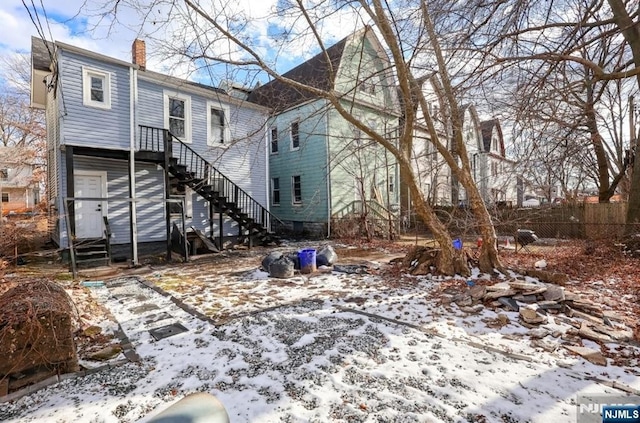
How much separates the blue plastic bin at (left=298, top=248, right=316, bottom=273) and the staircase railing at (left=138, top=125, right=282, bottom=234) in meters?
3.41

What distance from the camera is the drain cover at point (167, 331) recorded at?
13.0 ft

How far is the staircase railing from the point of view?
32.5 feet

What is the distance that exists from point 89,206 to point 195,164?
3625 millimetres

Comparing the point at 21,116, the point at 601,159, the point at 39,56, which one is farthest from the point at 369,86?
the point at 21,116

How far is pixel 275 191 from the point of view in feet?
56.5

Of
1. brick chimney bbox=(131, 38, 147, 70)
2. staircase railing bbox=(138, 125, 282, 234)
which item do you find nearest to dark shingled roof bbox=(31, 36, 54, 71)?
brick chimney bbox=(131, 38, 147, 70)

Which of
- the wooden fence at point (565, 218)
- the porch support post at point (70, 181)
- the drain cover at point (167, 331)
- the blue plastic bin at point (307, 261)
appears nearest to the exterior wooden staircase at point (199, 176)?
the porch support post at point (70, 181)

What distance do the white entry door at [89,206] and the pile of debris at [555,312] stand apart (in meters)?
10.6

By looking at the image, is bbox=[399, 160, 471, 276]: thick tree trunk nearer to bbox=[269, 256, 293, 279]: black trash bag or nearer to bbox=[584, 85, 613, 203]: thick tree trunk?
bbox=[269, 256, 293, 279]: black trash bag

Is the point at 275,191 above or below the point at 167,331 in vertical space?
above

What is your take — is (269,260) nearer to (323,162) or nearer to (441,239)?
(441,239)

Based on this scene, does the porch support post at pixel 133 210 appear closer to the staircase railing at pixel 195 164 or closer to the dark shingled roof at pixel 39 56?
the staircase railing at pixel 195 164

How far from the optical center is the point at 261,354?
339 cm

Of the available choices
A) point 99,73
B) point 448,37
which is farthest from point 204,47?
Answer: point 99,73
